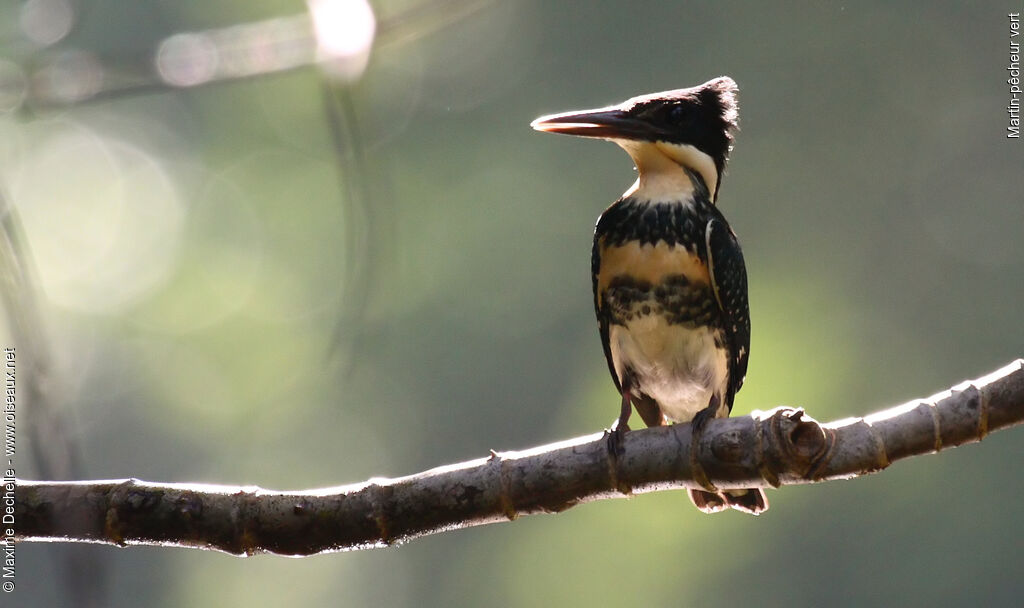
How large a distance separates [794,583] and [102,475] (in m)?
5.52

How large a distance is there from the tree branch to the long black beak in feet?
2.21

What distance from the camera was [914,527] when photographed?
9000mm

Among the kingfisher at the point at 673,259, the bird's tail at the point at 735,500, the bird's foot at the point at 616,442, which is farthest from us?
the kingfisher at the point at 673,259

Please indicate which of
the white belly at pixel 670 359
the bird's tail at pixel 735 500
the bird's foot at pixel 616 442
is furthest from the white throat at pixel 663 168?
the bird's foot at pixel 616 442

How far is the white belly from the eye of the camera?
7.32 feet

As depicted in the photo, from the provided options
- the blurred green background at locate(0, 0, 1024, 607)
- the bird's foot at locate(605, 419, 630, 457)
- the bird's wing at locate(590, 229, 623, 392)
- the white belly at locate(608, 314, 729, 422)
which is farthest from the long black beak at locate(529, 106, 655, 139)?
the blurred green background at locate(0, 0, 1024, 607)

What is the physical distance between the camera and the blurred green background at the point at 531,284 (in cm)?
910

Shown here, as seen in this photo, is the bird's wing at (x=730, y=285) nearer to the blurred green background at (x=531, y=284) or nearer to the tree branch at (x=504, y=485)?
the tree branch at (x=504, y=485)

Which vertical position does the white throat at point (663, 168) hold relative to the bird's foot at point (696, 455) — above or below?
above

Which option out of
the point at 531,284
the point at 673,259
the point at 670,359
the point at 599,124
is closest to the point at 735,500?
the point at 670,359

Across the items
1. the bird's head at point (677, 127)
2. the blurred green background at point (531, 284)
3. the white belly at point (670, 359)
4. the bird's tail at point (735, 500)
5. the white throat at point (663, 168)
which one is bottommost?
the bird's tail at point (735, 500)

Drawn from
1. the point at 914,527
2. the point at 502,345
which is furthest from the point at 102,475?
the point at 914,527

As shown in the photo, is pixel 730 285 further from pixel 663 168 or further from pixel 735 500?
pixel 735 500

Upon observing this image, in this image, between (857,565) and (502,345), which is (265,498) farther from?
(502,345)
